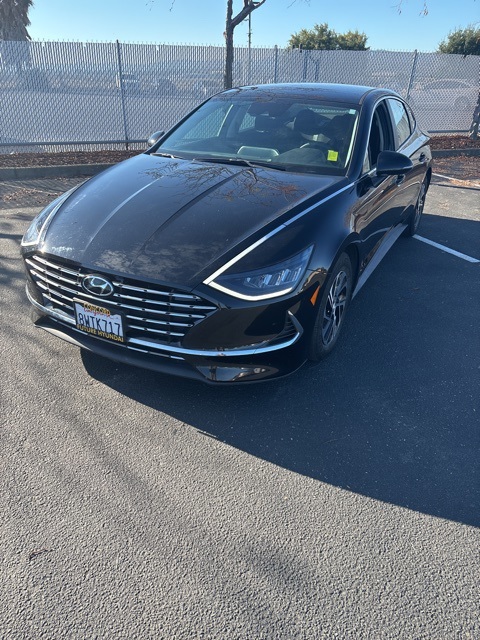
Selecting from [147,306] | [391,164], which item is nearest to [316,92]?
[391,164]

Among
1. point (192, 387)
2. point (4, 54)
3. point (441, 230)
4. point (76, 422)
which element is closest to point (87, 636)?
point (76, 422)

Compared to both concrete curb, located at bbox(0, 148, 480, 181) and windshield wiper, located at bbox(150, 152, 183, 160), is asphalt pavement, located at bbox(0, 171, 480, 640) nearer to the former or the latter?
windshield wiper, located at bbox(150, 152, 183, 160)

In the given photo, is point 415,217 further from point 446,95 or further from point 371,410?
point 446,95

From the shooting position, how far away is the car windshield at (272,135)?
3.80 meters

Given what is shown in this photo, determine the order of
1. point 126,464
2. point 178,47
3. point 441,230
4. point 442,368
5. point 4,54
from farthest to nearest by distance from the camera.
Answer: point 178,47 → point 4,54 → point 441,230 → point 442,368 → point 126,464

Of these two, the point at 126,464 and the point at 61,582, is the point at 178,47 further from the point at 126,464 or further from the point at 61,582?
the point at 61,582

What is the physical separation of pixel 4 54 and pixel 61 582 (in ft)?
31.2

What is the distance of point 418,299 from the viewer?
4.48 metres

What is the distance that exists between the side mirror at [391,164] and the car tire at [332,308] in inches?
33.7

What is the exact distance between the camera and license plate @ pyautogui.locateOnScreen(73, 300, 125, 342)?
271 centimetres

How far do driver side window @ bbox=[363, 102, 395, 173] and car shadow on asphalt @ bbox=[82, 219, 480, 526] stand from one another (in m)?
1.23

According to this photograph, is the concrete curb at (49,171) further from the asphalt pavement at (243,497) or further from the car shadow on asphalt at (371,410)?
the car shadow on asphalt at (371,410)

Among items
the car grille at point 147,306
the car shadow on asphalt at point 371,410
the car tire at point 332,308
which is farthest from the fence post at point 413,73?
the car grille at point 147,306

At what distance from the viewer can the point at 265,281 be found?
2648mm
